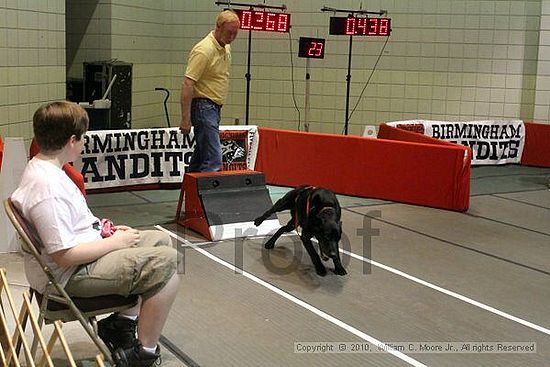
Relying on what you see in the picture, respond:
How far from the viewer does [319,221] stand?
4980 millimetres

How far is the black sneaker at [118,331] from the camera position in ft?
10.8

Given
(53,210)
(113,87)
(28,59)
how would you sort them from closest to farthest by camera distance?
(53,210)
(28,59)
(113,87)

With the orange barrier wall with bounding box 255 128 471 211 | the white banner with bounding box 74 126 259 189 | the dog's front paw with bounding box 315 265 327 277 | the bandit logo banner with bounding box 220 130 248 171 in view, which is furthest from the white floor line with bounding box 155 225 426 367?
the orange barrier wall with bounding box 255 128 471 211

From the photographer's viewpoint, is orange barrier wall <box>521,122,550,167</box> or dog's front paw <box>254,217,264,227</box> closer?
dog's front paw <box>254,217,264,227</box>

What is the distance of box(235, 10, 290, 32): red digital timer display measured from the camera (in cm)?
998

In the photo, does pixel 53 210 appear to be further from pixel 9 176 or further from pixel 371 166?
pixel 371 166

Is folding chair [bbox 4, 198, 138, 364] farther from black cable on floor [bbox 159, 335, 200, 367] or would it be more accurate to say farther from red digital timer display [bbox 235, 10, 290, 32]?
red digital timer display [bbox 235, 10, 290, 32]

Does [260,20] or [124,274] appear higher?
[260,20]

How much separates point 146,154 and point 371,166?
8.16 ft

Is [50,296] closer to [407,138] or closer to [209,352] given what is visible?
[209,352]

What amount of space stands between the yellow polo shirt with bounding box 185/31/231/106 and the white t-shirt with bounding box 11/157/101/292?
3263 mm

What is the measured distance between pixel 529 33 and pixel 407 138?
4016 millimetres

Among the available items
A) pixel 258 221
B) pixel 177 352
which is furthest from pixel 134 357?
pixel 258 221

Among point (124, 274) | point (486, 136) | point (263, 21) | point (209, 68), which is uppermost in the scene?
point (263, 21)
